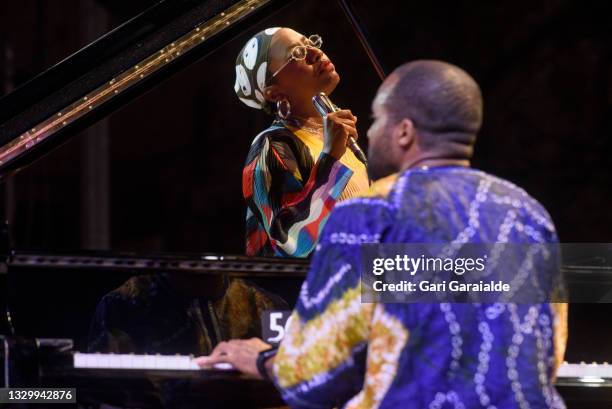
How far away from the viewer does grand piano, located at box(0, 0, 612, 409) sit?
9.84ft

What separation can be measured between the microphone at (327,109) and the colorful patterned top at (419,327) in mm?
1318

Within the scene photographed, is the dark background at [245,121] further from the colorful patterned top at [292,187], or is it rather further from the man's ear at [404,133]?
the man's ear at [404,133]

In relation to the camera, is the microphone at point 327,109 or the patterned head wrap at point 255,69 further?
the patterned head wrap at point 255,69

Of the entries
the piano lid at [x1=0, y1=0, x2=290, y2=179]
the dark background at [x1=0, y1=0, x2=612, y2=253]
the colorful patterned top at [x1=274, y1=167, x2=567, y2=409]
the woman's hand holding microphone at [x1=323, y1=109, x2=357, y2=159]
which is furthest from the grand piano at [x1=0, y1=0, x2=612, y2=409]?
the dark background at [x1=0, y1=0, x2=612, y2=253]

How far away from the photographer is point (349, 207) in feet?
7.05

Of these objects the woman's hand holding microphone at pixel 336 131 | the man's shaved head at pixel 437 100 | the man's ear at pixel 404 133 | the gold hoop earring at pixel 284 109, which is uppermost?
the gold hoop earring at pixel 284 109

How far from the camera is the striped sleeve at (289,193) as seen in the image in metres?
3.36

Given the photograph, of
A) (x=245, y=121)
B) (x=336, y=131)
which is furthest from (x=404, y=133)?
(x=245, y=121)

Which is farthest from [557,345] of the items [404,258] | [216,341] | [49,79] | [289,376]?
[49,79]

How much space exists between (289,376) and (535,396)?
0.49m

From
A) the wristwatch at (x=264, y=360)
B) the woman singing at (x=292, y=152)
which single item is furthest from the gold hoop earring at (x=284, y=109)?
the wristwatch at (x=264, y=360)

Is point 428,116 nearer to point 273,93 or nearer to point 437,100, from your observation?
point 437,100

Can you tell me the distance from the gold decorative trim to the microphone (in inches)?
16.6

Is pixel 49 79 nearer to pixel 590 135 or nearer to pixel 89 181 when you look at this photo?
pixel 89 181
